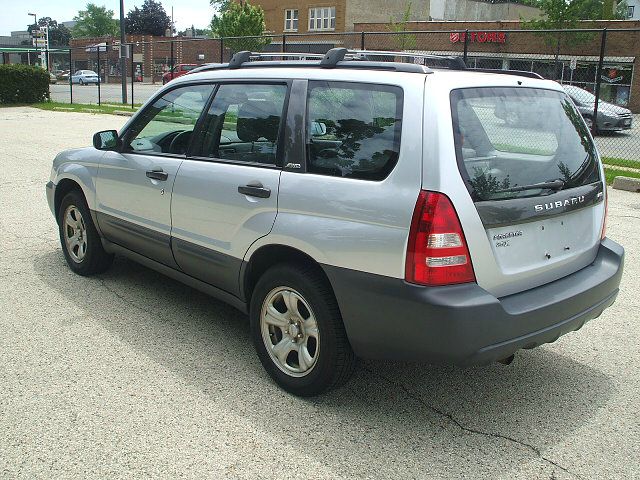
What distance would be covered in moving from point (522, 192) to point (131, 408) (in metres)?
Result: 2.32

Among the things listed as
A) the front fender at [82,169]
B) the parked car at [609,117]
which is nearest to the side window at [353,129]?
the front fender at [82,169]

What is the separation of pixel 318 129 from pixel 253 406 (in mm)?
1539

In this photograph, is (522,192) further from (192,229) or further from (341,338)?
(192,229)

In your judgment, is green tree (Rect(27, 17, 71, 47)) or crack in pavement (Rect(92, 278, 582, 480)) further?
green tree (Rect(27, 17, 71, 47))

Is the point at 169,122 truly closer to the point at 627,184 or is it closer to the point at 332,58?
the point at 332,58

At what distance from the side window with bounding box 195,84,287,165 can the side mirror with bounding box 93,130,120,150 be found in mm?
1104

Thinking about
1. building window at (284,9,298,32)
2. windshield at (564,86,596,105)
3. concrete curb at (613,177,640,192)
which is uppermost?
building window at (284,9,298,32)

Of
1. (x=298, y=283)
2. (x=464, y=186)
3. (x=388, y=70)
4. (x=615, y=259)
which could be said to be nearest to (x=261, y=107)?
(x=388, y=70)

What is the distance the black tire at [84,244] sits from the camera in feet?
17.9

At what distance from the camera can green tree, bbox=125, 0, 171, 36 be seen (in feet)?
363

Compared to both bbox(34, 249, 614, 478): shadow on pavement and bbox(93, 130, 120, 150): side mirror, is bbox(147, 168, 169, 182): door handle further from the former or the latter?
bbox(34, 249, 614, 478): shadow on pavement

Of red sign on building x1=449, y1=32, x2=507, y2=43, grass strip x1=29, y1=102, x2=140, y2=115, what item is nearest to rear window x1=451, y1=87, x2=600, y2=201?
grass strip x1=29, y1=102, x2=140, y2=115

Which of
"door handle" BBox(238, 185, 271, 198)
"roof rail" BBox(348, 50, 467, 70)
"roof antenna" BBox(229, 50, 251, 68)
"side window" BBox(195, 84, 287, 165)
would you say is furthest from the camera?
"roof antenna" BBox(229, 50, 251, 68)

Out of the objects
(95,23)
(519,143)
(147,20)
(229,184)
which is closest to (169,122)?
(229,184)
